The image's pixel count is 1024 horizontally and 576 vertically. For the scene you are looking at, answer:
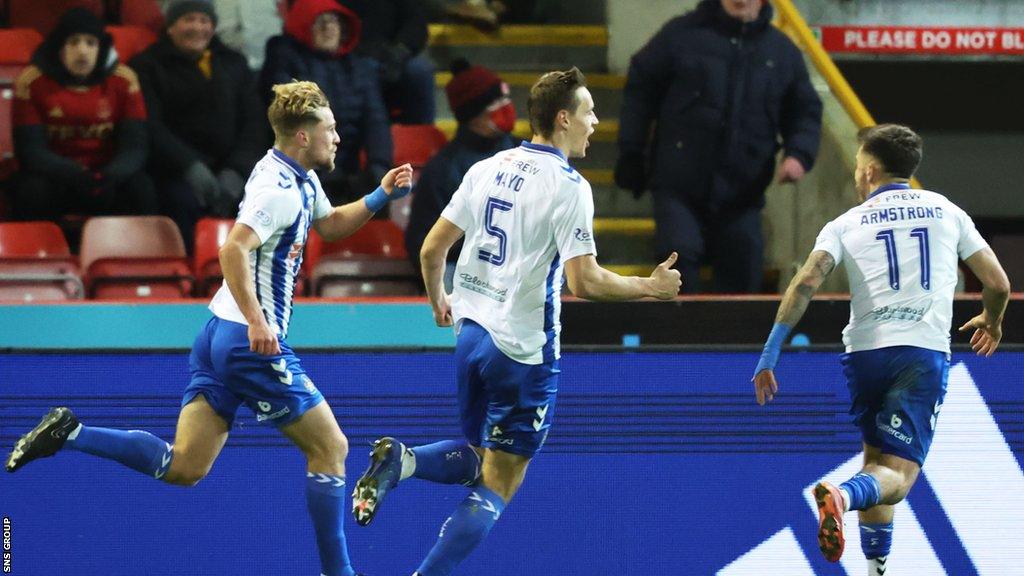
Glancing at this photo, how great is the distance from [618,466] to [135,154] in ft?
10.9

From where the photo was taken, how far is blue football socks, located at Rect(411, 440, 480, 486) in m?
6.77

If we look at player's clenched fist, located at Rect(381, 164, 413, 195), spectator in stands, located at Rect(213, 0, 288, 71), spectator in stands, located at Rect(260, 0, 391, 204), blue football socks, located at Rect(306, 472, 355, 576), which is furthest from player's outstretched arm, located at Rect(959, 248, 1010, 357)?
spectator in stands, located at Rect(213, 0, 288, 71)

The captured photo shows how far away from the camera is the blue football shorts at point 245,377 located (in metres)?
6.81

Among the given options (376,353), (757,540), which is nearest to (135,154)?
(376,353)

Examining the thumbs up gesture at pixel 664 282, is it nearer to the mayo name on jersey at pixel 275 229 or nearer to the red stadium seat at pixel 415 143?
the mayo name on jersey at pixel 275 229

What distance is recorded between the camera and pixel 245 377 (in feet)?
22.4

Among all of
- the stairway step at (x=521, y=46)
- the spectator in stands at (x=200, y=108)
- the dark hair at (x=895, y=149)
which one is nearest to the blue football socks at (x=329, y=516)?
the dark hair at (x=895, y=149)

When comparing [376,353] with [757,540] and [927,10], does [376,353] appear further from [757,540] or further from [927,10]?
[927,10]

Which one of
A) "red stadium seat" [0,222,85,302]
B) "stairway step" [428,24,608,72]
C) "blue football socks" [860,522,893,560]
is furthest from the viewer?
"stairway step" [428,24,608,72]

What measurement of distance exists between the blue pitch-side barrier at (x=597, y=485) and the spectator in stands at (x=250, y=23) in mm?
3336

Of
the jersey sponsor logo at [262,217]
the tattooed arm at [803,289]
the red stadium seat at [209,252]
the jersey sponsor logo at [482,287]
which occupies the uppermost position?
the jersey sponsor logo at [262,217]

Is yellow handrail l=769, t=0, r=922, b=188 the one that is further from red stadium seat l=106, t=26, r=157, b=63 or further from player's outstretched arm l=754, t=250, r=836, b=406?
red stadium seat l=106, t=26, r=157, b=63

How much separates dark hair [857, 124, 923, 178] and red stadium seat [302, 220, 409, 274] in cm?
308

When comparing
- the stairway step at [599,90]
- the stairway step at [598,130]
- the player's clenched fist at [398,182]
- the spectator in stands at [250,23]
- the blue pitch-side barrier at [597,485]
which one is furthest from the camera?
the stairway step at [599,90]
